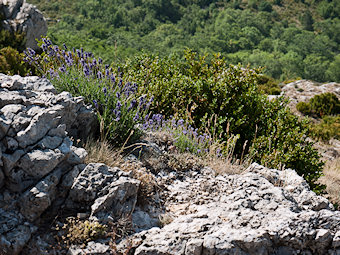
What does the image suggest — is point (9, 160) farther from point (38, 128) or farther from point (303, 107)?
point (303, 107)

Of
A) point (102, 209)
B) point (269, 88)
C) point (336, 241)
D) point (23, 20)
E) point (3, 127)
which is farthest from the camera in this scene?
point (269, 88)

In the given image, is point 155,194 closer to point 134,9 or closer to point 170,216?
point 170,216

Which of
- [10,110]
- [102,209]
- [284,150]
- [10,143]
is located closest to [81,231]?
[102,209]

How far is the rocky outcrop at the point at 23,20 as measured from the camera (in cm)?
1283

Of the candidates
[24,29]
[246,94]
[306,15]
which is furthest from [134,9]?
[246,94]

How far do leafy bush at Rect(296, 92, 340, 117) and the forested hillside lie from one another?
89.0 feet

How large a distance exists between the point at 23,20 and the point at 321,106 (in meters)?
12.0

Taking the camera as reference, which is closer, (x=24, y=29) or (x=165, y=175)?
(x=165, y=175)

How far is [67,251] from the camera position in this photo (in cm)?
305

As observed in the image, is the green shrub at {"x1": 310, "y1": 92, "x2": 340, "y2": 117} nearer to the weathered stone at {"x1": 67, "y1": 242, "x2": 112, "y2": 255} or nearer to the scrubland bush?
the scrubland bush

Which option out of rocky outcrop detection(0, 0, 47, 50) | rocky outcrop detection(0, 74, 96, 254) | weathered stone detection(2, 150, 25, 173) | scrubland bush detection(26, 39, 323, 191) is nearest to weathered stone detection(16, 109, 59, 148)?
rocky outcrop detection(0, 74, 96, 254)

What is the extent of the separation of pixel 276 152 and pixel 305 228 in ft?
8.17

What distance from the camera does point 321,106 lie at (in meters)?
15.3

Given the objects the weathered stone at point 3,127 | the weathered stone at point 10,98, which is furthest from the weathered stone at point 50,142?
the weathered stone at point 10,98
